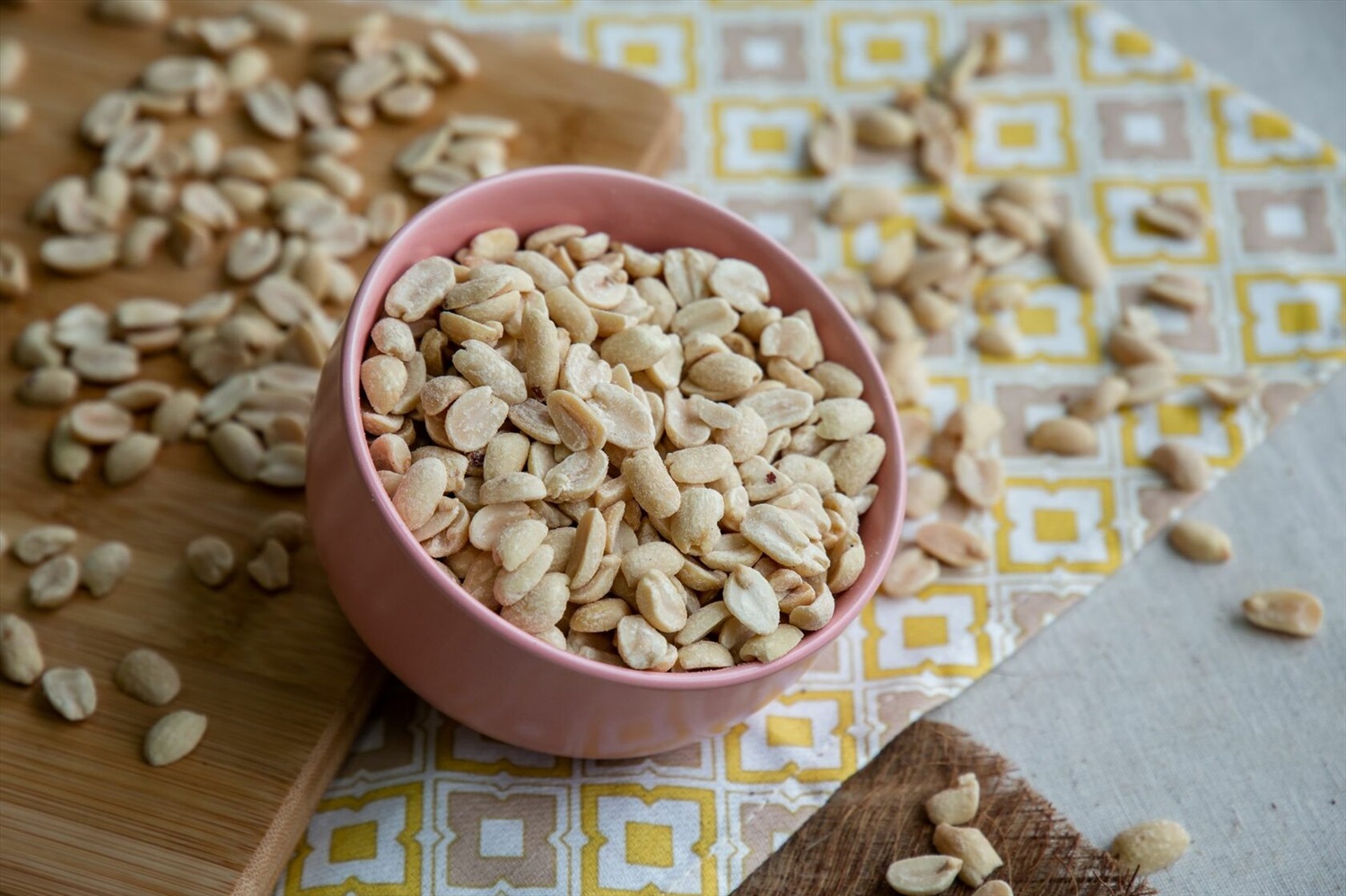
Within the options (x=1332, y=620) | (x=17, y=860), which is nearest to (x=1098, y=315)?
(x=1332, y=620)

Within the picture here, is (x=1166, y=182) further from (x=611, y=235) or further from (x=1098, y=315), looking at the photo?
(x=611, y=235)

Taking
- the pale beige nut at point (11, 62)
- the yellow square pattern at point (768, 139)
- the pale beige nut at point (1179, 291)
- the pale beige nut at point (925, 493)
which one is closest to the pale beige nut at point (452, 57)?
the yellow square pattern at point (768, 139)

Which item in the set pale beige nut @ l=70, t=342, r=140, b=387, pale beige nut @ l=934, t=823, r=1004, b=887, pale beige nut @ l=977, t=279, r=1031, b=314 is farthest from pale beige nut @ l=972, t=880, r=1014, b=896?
pale beige nut @ l=70, t=342, r=140, b=387

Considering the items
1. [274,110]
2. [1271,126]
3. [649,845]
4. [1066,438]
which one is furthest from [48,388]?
[1271,126]

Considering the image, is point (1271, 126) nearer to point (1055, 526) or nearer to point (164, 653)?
point (1055, 526)

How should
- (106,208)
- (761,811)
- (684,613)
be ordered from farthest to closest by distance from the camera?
(106,208) → (761,811) → (684,613)

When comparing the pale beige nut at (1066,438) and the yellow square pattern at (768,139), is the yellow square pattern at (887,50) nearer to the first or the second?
the yellow square pattern at (768,139)
